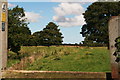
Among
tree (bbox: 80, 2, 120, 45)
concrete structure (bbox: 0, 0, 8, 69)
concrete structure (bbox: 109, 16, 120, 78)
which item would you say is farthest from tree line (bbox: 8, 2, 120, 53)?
concrete structure (bbox: 109, 16, 120, 78)

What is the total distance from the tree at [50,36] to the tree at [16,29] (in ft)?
84.2

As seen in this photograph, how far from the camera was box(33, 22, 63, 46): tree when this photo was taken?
47.0m

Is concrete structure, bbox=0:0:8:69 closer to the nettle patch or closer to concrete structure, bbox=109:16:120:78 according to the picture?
concrete structure, bbox=109:16:120:78

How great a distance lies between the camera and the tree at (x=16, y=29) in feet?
59.7

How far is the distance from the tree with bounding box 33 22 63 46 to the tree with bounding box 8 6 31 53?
2565cm

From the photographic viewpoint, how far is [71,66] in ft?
46.8

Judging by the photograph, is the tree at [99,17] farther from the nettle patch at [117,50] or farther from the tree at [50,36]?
the nettle patch at [117,50]

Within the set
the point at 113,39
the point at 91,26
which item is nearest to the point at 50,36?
the point at 91,26

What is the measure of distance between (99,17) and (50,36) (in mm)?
12818

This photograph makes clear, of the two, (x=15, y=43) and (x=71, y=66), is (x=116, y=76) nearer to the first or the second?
(x=71, y=66)

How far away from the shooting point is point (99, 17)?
138 feet

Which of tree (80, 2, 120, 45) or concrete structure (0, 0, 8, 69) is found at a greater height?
tree (80, 2, 120, 45)

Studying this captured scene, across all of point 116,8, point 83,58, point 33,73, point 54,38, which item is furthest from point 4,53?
point 54,38

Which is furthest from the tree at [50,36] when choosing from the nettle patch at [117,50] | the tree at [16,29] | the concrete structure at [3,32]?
the nettle patch at [117,50]
